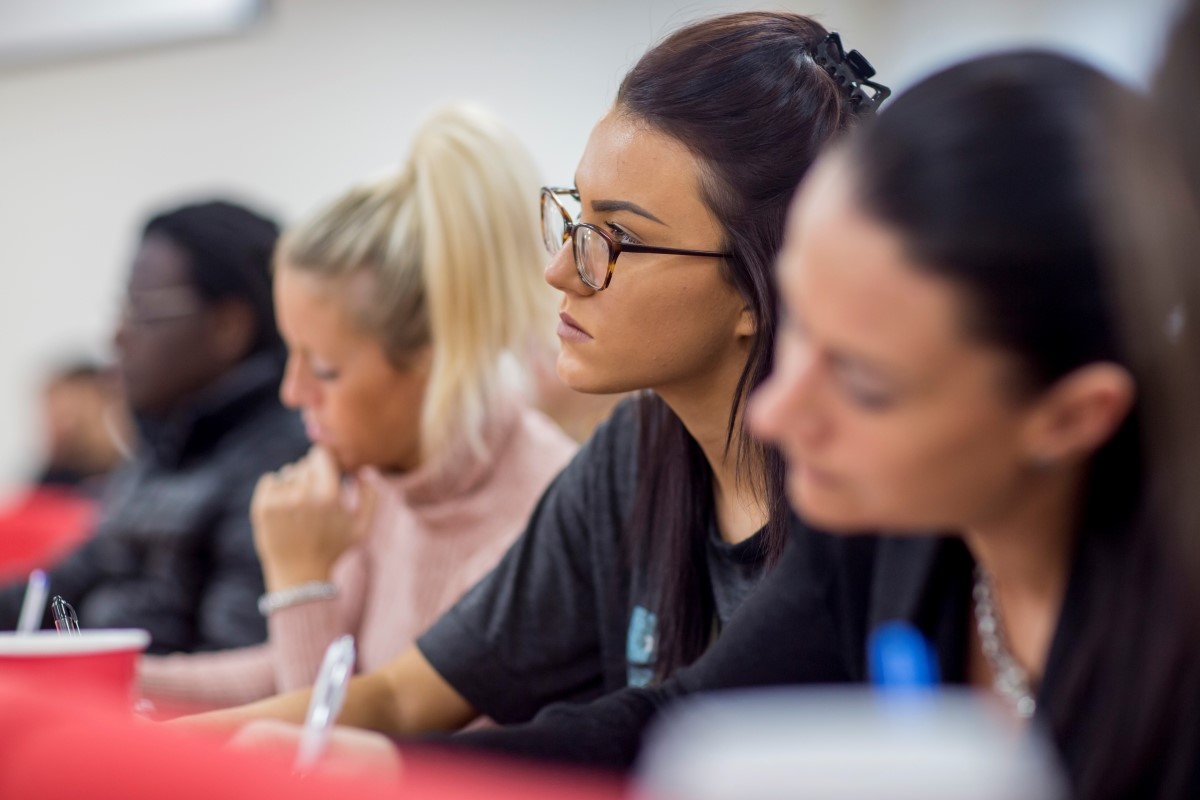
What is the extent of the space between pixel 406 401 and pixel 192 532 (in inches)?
22.4

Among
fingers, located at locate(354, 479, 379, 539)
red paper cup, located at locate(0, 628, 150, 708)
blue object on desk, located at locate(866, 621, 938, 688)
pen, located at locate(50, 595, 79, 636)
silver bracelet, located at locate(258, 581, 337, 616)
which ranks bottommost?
silver bracelet, located at locate(258, 581, 337, 616)

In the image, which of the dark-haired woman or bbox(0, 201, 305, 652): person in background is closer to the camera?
the dark-haired woman

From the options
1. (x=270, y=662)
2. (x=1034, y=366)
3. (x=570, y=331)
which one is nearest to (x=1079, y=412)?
(x=1034, y=366)

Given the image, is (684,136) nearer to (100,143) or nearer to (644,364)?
(644,364)

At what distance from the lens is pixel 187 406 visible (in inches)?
87.5

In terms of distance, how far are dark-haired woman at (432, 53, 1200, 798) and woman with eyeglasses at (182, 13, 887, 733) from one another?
40cm

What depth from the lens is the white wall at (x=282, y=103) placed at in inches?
137

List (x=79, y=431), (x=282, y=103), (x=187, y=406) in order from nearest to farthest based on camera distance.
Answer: (x=187, y=406) < (x=79, y=431) < (x=282, y=103)

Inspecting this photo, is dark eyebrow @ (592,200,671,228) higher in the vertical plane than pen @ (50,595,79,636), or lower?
higher

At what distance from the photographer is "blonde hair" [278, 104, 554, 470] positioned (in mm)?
1580

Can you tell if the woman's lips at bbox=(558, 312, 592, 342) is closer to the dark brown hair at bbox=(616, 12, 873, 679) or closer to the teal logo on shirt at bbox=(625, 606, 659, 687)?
the dark brown hair at bbox=(616, 12, 873, 679)

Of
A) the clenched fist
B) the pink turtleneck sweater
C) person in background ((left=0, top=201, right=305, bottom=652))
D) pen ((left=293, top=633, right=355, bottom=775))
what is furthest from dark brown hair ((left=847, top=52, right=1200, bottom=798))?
person in background ((left=0, top=201, right=305, bottom=652))

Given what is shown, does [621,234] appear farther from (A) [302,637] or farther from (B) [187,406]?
(B) [187,406]

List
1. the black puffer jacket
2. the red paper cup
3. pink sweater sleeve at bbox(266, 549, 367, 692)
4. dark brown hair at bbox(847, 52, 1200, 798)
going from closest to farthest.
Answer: dark brown hair at bbox(847, 52, 1200, 798)
the red paper cup
pink sweater sleeve at bbox(266, 549, 367, 692)
the black puffer jacket
